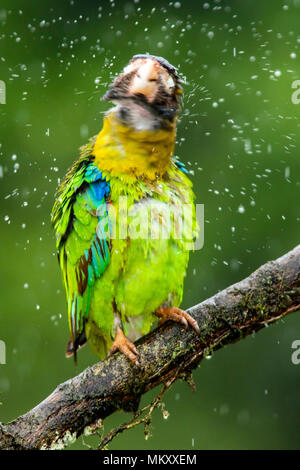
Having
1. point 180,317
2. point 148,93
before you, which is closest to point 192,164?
point 148,93

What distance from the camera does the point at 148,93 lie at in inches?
130

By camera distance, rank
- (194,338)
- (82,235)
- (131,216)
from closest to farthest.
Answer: (194,338) → (131,216) → (82,235)

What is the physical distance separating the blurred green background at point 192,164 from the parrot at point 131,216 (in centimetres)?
236

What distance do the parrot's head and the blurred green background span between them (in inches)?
96.6

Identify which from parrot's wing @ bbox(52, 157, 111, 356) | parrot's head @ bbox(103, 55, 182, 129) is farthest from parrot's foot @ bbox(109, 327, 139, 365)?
parrot's head @ bbox(103, 55, 182, 129)

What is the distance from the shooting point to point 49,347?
20.0ft

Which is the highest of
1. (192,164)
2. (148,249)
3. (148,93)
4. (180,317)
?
(148,93)

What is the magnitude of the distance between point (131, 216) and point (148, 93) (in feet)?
1.82

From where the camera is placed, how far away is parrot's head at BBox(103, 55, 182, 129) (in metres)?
3.30

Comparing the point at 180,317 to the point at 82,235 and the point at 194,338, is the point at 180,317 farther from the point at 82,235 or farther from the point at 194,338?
the point at 82,235

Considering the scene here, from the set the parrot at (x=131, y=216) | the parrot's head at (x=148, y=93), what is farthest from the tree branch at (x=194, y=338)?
the parrot's head at (x=148, y=93)

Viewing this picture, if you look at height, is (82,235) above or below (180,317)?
above

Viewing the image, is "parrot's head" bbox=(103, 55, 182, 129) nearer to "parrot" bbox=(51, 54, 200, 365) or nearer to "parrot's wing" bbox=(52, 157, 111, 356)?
"parrot" bbox=(51, 54, 200, 365)

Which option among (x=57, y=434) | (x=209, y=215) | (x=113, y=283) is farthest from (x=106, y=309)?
(x=209, y=215)
